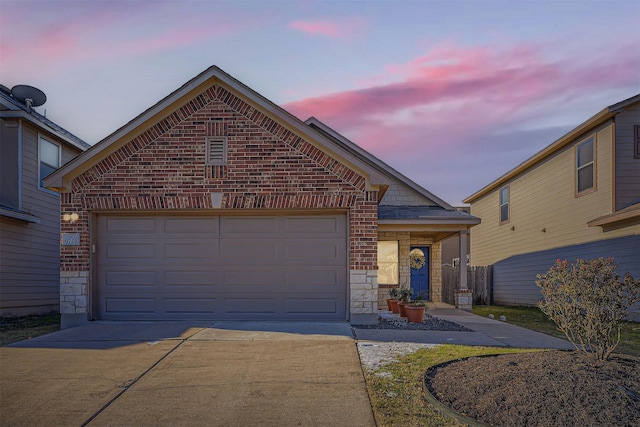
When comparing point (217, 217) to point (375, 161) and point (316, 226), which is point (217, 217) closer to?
point (316, 226)

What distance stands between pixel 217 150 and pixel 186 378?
5.52 meters

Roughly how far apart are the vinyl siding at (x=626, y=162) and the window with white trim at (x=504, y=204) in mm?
8144

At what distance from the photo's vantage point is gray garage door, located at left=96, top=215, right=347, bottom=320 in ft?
34.5

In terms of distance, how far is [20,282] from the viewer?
46.4ft

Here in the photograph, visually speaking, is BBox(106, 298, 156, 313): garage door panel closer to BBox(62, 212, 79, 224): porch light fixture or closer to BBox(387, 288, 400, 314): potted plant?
BBox(62, 212, 79, 224): porch light fixture

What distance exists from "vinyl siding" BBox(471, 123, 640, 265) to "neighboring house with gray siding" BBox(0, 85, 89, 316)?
55.3ft

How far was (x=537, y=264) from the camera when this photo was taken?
1839 cm

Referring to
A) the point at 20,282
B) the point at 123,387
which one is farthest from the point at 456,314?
the point at 20,282

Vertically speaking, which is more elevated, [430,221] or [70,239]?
[430,221]

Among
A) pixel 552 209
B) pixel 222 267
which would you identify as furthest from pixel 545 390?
pixel 552 209

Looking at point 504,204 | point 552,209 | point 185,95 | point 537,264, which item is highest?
point 185,95

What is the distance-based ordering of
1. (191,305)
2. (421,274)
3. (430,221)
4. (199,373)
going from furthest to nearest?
(421,274) < (430,221) < (191,305) < (199,373)

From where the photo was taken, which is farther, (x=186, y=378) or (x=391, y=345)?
(x=391, y=345)

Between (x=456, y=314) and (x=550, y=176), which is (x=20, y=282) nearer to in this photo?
(x=456, y=314)
